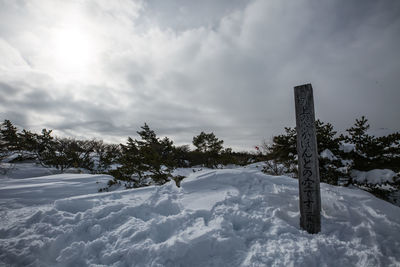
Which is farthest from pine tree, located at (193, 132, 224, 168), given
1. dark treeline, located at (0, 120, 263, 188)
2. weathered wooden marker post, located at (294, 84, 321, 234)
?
weathered wooden marker post, located at (294, 84, 321, 234)

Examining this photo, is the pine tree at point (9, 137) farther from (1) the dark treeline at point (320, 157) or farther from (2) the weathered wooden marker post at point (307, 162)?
(2) the weathered wooden marker post at point (307, 162)

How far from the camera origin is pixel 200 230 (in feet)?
8.73

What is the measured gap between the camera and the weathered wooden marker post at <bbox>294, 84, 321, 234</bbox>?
280 cm

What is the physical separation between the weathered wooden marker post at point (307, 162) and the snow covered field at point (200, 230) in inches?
10.6

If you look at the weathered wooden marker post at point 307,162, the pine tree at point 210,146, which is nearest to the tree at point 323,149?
the weathered wooden marker post at point 307,162

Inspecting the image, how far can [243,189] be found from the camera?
13.9ft

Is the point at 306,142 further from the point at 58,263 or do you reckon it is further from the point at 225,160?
the point at 225,160

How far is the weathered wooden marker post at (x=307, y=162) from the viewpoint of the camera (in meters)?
2.80

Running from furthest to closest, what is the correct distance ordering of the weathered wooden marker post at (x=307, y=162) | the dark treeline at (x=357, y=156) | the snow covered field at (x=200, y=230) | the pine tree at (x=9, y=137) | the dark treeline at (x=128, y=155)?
the pine tree at (x=9, y=137)
the dark treeline at (x=128, y=155)
the dark treeline at (x=357, y=156)
the weathered wooden marker post at (x=307, y=162)
the snow covered field at (x=200, y=230)

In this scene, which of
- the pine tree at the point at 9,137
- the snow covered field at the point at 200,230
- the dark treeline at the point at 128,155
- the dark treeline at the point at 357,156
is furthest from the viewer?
the pine tree at the point at 9,137

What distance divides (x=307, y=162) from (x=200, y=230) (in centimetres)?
242

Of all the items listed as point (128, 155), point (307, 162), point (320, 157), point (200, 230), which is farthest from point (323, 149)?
point (128, 155)

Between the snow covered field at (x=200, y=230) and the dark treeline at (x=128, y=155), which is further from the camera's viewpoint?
the dark treeline at (x=128, y=155)

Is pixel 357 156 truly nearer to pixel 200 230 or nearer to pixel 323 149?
pixel 323 149
